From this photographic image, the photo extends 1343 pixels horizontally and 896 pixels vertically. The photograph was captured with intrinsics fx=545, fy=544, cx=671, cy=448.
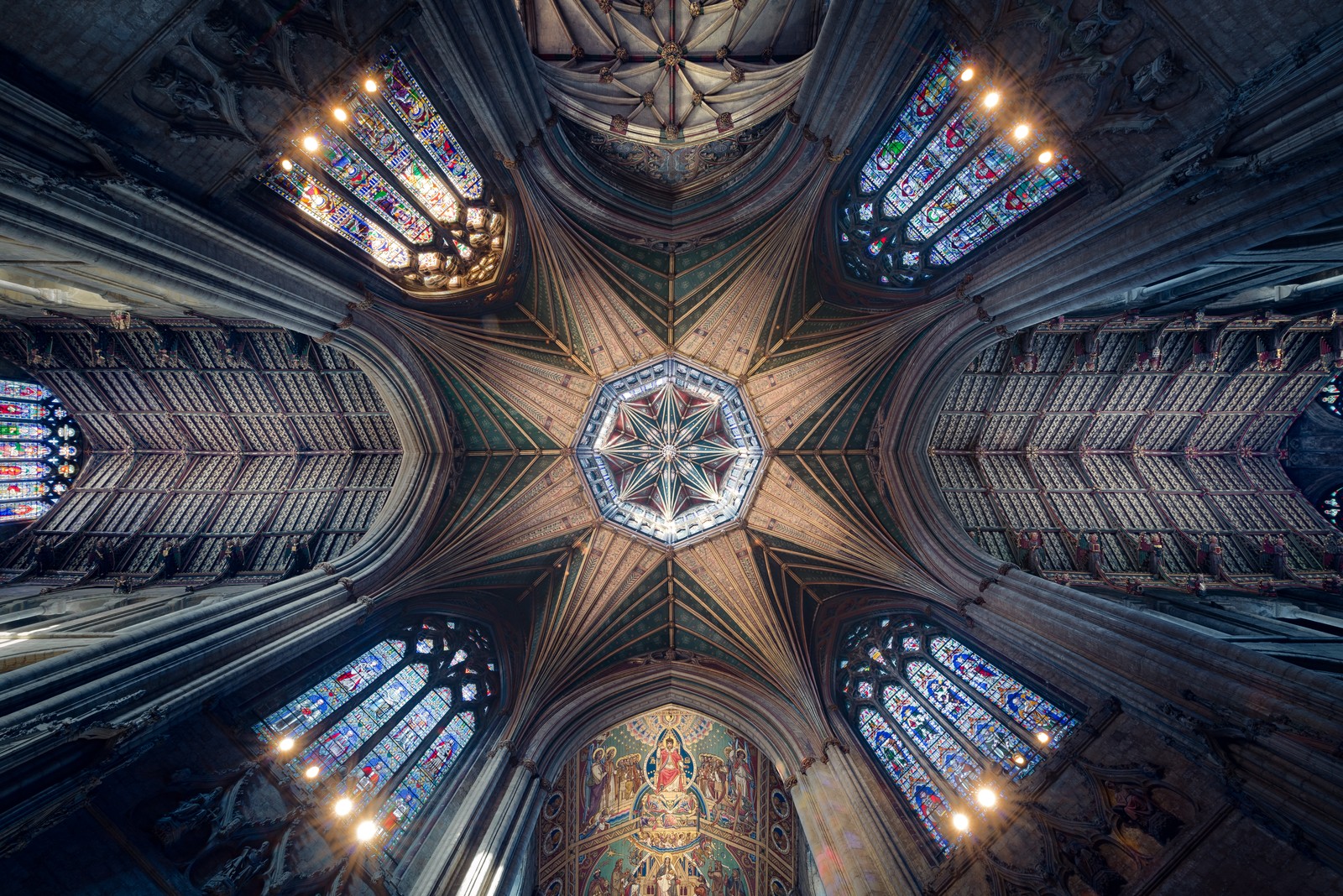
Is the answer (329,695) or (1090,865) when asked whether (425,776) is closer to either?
(329,695)

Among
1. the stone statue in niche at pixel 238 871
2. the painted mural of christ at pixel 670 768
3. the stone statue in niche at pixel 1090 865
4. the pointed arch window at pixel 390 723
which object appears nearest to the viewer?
the stone statue in niche at pixel 238 871

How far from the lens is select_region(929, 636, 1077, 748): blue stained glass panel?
9539 millimetres

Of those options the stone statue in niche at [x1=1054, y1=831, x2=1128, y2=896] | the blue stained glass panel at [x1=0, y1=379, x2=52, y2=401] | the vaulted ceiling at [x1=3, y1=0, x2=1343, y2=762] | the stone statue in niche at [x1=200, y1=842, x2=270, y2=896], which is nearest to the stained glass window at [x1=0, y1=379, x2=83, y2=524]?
the blue stained glass panel at [x1=0, y1=379, x2=52, y2=401]

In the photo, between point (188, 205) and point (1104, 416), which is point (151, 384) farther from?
point (1104, 416)

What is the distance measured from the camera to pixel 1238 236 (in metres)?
5.90

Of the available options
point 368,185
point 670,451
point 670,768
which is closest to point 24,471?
point 368,185

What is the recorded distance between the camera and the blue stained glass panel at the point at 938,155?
979 cm

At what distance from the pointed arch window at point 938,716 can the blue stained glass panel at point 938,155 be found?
31.8ft

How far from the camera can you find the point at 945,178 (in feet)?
35.8

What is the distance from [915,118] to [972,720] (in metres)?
11.9

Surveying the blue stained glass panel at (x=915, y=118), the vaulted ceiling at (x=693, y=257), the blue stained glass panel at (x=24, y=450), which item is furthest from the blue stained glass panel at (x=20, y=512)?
the blue stained glass panel at (x=915, y=118)

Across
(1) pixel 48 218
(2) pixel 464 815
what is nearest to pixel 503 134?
(1) pixel 48 218

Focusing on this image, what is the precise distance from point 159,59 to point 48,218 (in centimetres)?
222

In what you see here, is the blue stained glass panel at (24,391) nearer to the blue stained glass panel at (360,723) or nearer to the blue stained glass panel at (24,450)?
the blue stained glass panel at (24,450)
